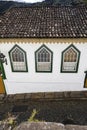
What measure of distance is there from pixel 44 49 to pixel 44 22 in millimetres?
1708

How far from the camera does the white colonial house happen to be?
29.8ft

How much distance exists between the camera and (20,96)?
36.7ft

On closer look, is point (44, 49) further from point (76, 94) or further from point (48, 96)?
point (76, 94)

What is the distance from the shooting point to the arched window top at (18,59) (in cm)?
964

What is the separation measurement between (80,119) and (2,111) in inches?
190

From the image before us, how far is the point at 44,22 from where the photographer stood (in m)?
9.80

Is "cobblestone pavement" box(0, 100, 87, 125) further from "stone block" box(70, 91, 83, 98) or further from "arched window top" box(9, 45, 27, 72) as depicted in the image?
"arched window top" box(9, 45, 27, 72)

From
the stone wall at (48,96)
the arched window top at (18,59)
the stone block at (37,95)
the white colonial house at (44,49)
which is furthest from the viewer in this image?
the stone block at (37,95)

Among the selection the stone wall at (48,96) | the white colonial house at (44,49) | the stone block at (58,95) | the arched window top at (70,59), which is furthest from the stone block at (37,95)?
the arched window top at (70,59)

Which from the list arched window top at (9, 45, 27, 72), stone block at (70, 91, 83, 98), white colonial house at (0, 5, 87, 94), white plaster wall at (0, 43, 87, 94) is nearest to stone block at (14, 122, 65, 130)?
white colonial house at (0, 5, 87, 94)

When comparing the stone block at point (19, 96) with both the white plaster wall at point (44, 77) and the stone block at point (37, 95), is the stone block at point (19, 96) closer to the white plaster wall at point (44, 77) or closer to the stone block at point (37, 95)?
the white plaster wall at point (44, 77)

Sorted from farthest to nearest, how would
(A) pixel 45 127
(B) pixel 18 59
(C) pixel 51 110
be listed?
1. (B) pixel 18 59
2. (C) pixel 51 110
3. (A) pixel 45 127

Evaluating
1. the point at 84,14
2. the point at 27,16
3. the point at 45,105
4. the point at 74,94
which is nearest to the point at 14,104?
the point at 45,105

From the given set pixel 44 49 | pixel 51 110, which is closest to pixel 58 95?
pixel 51 110
